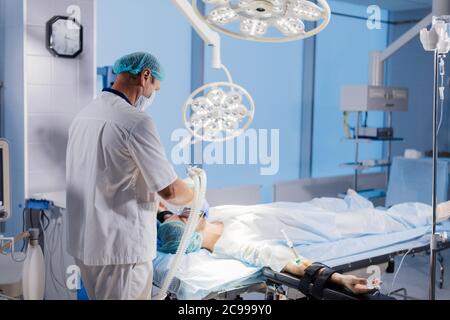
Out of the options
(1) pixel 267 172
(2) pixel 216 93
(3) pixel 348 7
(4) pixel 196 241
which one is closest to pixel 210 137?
(2) pixel 216 93

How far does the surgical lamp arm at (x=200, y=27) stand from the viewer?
198 cm

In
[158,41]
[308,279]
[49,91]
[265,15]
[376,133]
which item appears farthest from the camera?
[376,133]

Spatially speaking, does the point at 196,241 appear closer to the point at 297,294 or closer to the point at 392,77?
the point at 297,294

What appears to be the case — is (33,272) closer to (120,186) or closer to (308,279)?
(120,186)

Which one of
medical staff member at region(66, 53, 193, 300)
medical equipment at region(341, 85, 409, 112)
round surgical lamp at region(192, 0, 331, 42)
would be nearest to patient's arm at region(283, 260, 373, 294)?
medical staff member at region(66, 53, 193, 300)

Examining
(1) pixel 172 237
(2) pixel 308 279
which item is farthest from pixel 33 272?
(2) pixel 308 279

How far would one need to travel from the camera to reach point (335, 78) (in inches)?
207

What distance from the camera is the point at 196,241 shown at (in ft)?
8.11

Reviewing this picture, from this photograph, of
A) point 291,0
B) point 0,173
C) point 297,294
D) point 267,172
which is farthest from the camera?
point 267,172

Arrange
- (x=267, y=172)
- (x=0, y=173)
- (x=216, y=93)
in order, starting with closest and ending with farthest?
1. (x=0, y=173)
2. (x=216, y=93)
3. (x=267, y=172)

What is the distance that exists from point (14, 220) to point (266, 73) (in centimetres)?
246

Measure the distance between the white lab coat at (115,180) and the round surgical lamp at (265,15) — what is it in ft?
1.28

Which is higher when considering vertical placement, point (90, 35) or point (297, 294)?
point (90, 35)

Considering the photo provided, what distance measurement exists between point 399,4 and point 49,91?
349 centimetres
